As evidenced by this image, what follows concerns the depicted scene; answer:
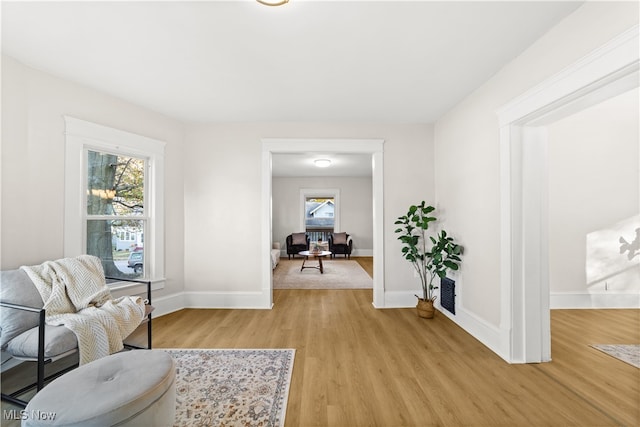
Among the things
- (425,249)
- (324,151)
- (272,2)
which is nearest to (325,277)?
(425,249)

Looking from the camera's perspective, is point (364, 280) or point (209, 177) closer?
point (209, 177)

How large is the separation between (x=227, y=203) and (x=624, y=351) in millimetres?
4536

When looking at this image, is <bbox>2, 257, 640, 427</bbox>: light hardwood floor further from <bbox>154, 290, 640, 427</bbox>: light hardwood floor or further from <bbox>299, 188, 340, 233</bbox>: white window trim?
<bbox>299, 188, 340, 233</bbox>: white window trim

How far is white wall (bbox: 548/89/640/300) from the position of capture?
3684 millimetres

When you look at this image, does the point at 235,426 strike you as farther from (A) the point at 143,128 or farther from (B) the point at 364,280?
(B) the point at 364,280

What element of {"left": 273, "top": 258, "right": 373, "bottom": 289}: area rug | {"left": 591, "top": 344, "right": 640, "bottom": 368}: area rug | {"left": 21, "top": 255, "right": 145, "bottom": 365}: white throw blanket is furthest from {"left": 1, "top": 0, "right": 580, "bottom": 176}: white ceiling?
{"left": 273, "top": 258, "right": 373, "bottom": 289}: area rug

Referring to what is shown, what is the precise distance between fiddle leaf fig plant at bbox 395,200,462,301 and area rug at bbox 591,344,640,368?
1404 millimetres

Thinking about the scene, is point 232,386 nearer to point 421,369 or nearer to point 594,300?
point 421,369

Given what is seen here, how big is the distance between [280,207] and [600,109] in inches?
301

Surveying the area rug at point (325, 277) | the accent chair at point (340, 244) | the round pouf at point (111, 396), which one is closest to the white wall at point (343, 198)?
the accent chair at point (340, 244)

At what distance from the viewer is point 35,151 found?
2.48m

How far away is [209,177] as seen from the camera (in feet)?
12.8

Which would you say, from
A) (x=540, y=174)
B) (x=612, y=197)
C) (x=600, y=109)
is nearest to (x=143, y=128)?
(x=540, y=174)

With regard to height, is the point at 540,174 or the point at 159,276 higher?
the point at 540,174
